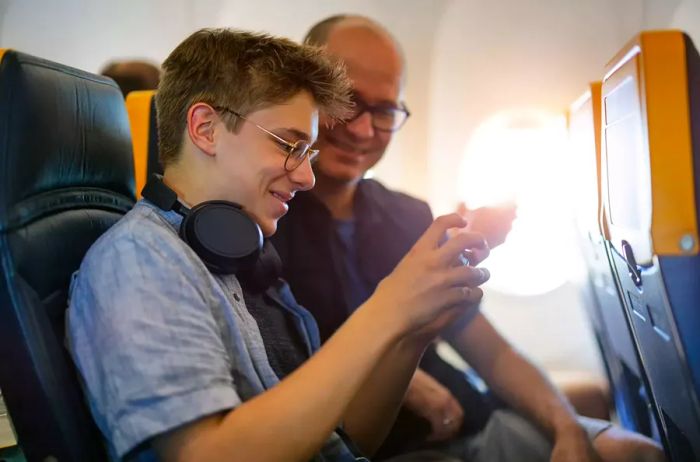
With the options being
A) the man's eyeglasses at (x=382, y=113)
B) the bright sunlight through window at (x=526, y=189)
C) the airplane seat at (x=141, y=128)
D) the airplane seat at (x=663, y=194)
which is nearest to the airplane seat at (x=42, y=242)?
the airplane seat at (x=141, y=128)

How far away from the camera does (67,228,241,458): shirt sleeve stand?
0.75m

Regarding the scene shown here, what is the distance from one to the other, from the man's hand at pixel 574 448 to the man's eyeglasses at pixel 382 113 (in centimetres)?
90

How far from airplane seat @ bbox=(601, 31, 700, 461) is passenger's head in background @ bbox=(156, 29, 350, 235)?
0.51 metres

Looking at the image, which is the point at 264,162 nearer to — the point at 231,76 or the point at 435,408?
the point at 231,76

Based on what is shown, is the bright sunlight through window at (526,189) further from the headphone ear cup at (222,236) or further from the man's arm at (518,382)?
the headphone ear cup at (222,236)

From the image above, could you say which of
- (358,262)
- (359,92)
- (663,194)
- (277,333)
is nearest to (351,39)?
(359,92)

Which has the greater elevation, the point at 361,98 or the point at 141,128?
the point at 361,98

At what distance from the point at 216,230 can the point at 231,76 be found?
0.86 feet

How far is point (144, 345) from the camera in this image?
75cm

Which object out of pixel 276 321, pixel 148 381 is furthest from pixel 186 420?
pixel 276 321

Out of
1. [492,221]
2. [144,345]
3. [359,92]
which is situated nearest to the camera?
[144,345]

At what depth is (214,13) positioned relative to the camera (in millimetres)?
2240

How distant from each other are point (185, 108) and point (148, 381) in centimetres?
46

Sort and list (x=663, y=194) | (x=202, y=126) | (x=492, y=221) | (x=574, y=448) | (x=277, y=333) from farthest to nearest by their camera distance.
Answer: (x=574, y=448)
(x=492, y=221)
(x=277, y=333)
(x=202, y=126)
(x=663, y=194)
